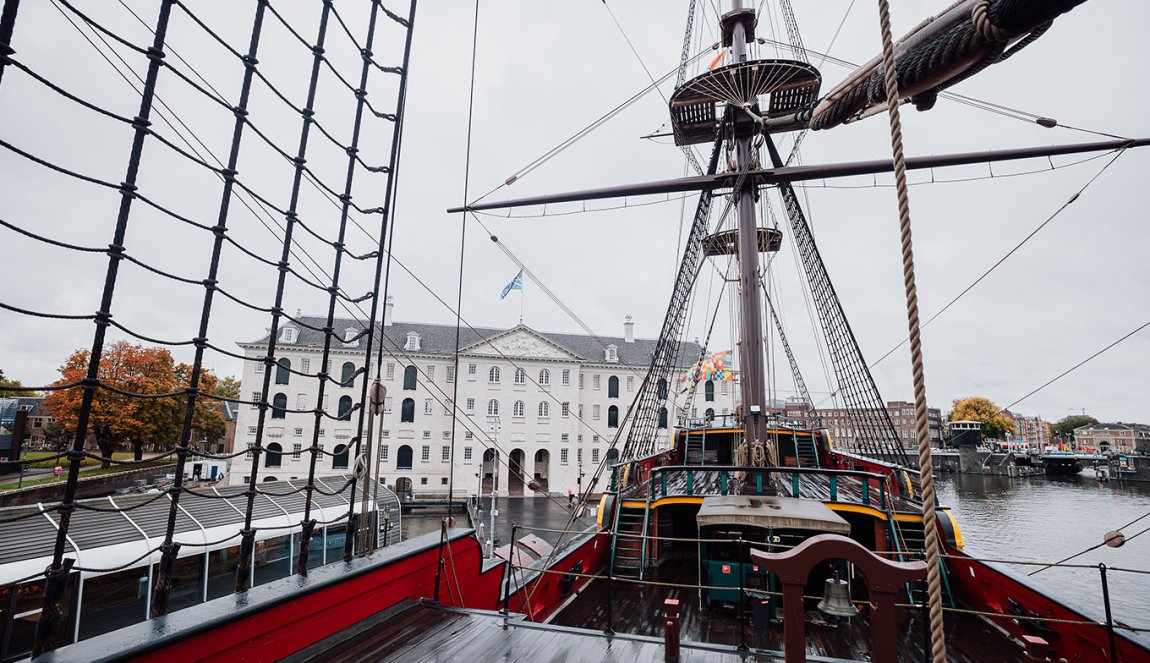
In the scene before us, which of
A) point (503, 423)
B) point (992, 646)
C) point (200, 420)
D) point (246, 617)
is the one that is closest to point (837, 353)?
point (992, 646)

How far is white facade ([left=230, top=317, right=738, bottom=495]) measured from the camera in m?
33.6

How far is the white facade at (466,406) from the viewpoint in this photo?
3362cm

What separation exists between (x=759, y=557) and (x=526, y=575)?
4.20 meters

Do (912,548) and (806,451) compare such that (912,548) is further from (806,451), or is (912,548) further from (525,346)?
(525,346)

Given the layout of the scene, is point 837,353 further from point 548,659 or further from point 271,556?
point 271,556

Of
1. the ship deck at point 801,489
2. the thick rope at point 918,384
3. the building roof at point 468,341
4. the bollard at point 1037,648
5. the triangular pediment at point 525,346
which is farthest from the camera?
the triangular pediment at point 525,346

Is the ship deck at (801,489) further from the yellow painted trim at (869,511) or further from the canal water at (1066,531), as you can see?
the canal water at (1066,531)

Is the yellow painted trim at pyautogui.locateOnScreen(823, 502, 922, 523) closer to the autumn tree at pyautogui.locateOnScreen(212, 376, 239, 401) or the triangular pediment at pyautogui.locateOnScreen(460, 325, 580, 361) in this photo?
the triangular pediment at pyautogui.locateOnScreen(460, 325, 580, 361)

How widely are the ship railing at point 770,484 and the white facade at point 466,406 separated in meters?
23.1

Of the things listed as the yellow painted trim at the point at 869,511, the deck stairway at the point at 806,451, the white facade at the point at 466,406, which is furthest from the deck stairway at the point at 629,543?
the white facade at the point at 466,406

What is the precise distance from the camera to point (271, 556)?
13266 mm

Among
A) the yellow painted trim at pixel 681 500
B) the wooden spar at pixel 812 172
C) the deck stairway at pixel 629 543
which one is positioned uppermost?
the wooden spar at pixel 812 172

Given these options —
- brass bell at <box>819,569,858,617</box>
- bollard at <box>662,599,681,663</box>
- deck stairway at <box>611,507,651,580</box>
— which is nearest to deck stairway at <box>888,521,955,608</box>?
deck stairway at <box>611,507,651,580</box>

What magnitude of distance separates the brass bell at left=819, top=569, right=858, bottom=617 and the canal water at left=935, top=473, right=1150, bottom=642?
2.73 m
